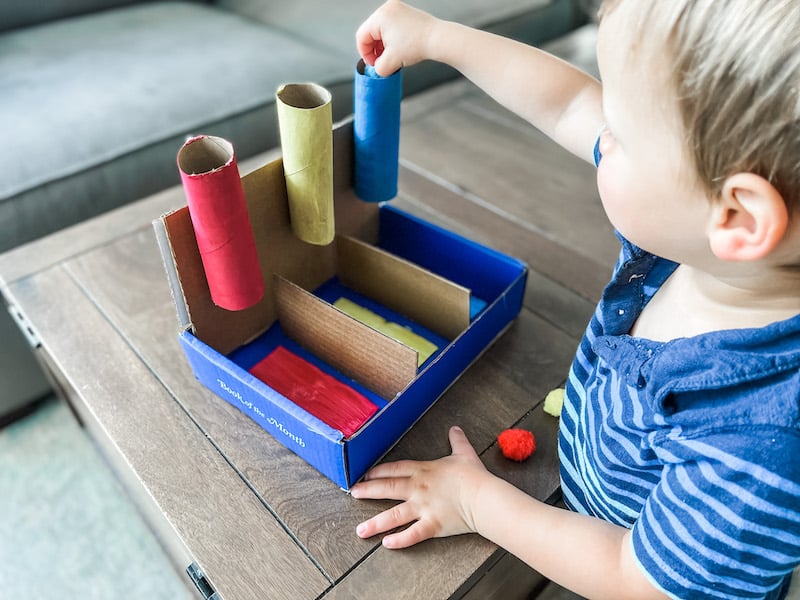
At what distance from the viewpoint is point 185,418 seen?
61 centimetres

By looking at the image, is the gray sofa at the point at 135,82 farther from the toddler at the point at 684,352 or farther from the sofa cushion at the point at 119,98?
the toddler at the point at 684,352

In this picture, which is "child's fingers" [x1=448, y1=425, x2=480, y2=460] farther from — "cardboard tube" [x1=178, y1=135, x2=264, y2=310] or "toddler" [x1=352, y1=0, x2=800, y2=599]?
"cardboard tube" [x1=178, y1=135, x2=264, y2=310]

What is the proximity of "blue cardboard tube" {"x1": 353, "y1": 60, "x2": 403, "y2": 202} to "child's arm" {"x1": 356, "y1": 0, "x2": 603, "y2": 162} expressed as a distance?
0.05 feet

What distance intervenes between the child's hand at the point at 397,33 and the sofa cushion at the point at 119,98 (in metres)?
0.64

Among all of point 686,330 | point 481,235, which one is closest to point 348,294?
point 481,235

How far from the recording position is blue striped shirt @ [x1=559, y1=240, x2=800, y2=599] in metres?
0.37

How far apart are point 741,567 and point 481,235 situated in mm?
555

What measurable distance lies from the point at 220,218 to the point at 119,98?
31.7 inches

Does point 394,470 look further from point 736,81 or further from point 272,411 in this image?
point 736,81

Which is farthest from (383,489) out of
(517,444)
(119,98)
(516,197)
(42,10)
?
(42,10)

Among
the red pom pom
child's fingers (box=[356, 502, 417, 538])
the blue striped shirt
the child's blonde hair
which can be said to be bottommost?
the red pom pom

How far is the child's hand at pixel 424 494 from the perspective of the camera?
1.71 ft

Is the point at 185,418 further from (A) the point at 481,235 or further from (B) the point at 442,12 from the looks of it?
(B) the point at 442,12

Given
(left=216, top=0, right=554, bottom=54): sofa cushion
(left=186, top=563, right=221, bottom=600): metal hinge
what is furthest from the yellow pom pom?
(left=216, top=0, right=554, bottom=54): sofa cushion
